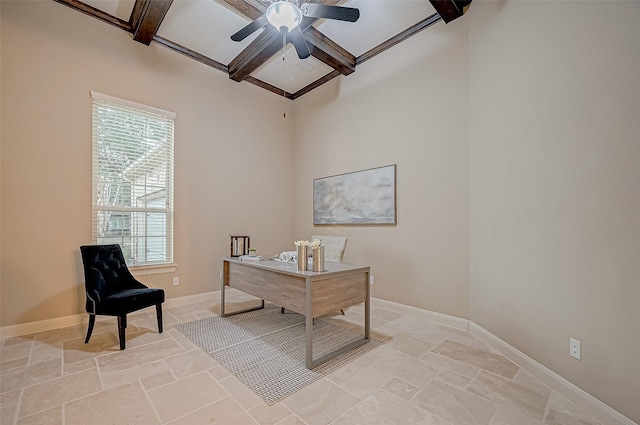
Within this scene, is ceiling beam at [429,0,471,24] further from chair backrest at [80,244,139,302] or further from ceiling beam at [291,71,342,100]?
chair backrest at [80,244,139,302]

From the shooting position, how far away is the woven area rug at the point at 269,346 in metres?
2.00

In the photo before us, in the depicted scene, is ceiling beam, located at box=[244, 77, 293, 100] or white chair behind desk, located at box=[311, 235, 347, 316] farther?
ceiling beam, located at box=[244, 77, 293, 100]

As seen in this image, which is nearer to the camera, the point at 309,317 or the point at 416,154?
the point at 309,317

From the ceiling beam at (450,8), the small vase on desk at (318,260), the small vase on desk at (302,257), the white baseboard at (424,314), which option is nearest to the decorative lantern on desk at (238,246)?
the small vase on desk at (302,257)

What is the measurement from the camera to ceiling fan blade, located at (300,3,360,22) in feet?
7.91

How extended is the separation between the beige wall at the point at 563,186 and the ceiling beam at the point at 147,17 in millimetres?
3225

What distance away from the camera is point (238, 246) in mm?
3564

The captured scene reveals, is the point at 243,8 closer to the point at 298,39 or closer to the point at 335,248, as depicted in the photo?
the point at 298,39

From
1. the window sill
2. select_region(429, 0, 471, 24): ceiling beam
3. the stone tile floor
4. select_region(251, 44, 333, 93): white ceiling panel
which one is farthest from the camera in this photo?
select_region(251, 44, 333, 93): white ceiling panel

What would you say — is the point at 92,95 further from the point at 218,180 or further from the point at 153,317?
the point at 153,317

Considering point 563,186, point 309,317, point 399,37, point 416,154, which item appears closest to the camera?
point 563,186

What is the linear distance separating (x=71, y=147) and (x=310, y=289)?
3022 millimetres

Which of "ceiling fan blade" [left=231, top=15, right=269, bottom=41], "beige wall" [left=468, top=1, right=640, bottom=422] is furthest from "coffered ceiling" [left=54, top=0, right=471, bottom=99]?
"beige wall" [left=468, top=1, right=640, bottom=422]

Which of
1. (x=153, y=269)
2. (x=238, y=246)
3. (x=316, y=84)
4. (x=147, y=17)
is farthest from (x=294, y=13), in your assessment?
(x=153, y=269)
